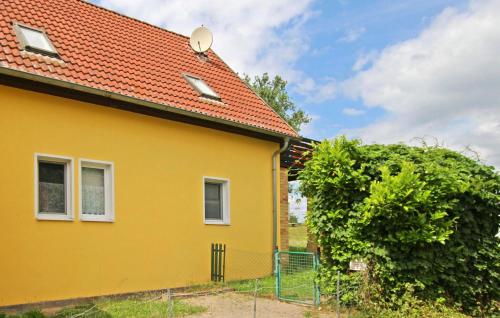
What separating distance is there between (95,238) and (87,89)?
267cm

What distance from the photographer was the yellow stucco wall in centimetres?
885

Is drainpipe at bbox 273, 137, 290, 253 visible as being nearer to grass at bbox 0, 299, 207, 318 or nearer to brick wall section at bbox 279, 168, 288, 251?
brick wall section at bbox 279, 168, 288, 251

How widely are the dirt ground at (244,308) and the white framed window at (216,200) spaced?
2.29 metres

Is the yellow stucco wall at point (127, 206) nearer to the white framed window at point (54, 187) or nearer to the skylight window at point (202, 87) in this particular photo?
the white framed window at point (54, 187)

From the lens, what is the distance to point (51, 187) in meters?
9.50

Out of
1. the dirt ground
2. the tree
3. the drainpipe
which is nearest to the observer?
the dirt ground

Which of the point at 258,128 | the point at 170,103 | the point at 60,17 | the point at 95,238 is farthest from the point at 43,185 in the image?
the point at 258,128

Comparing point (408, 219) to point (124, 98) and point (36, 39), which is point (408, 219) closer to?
point (124, 98)

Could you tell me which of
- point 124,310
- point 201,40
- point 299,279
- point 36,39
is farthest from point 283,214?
point 36,39

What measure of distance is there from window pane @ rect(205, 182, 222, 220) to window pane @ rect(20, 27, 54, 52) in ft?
14.6

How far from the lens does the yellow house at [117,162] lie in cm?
901

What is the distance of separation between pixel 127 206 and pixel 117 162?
859mm

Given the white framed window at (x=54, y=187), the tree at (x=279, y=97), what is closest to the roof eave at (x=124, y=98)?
the white framed window at (x=54, y=187)

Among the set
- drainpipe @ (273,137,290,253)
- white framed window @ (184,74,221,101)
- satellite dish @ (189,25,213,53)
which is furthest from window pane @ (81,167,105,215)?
satellite dish @ (189,25,213,53)
